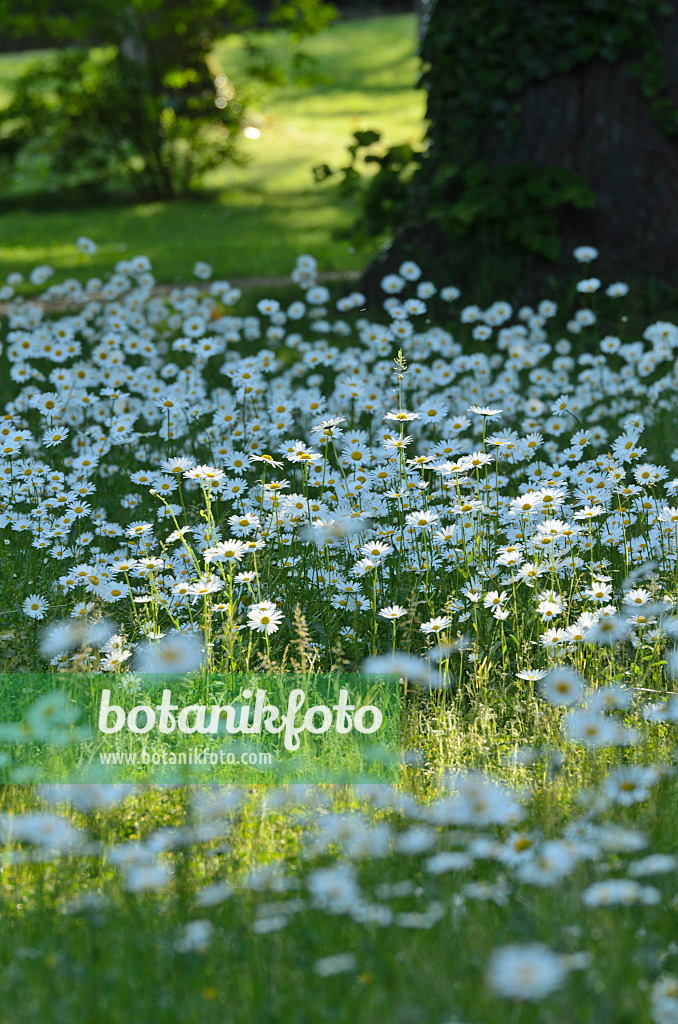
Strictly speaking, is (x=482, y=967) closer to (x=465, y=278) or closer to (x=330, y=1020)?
Result: (x=330, y=1020)

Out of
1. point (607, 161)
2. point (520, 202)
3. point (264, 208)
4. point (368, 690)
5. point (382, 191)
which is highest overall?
point (264, 208)

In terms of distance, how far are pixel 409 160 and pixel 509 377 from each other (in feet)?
11.7

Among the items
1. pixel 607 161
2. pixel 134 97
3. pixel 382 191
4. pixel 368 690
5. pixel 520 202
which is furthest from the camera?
pixel 134 97

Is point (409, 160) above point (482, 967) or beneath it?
above

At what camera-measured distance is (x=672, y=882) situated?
7.68ft

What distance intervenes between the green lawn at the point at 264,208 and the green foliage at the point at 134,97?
0.62 meters

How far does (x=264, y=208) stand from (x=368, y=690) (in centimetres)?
1525

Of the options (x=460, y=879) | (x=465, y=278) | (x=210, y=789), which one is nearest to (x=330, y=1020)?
(x=460, y=879)

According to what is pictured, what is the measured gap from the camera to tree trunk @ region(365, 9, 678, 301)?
8.09 meters

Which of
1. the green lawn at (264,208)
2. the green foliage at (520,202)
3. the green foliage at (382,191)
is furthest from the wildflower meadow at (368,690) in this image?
the green lawn at (264,208)

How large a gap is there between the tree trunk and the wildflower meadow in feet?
6.83

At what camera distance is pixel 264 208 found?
17609 mm

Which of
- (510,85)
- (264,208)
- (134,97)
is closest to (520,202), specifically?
(510,85)

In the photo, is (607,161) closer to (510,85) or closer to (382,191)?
(510,85)
